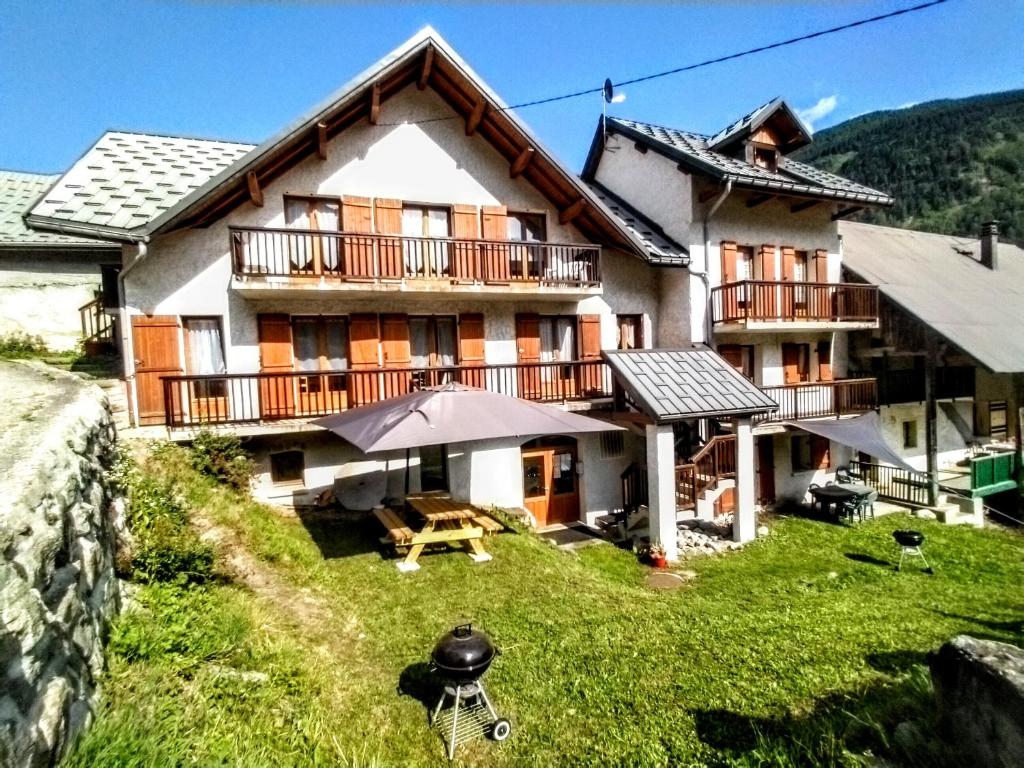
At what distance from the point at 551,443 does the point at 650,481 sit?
10.6 feet

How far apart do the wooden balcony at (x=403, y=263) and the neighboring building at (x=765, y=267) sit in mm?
3659

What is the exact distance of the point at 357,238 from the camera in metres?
11.0

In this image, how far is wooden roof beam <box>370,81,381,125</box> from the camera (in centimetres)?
1112

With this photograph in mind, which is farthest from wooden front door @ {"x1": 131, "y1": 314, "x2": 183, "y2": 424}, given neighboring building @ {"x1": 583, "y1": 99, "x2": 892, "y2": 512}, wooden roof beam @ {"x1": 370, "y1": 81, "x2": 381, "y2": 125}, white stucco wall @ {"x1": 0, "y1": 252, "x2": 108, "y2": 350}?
neighboring building @ {"x1": 583, "y1": 99, "x2": 892, "y2": 512}

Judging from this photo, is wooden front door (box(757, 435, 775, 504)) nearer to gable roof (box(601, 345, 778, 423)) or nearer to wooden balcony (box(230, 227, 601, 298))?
gable roof (box(601, 345, 778, 423))

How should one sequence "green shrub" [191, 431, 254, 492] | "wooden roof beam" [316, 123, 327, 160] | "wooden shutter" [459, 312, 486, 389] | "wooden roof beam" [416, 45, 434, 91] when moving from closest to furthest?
"green shrub" [191, 431, 254, 492]
"wooden roof beam" [316, 123, 327, 160]
"wooden roof beam" [416, 45, 434, 91]
"wooden shutter" [459, 312, 486, 389]

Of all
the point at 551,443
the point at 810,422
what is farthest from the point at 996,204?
the point at 551,443

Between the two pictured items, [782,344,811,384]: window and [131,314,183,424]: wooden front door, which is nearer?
[131,314,183,424]: wooden front door

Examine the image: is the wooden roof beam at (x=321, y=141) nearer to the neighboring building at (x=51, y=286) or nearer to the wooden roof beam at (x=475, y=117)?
the wooden roof beam at (x=475, y=117)

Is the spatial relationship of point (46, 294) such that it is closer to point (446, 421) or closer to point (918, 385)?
point (446, 421)

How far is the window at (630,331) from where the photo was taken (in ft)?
48.5

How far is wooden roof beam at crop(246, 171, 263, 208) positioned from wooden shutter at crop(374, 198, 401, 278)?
7.96 feet

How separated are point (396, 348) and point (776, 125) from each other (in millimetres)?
13725

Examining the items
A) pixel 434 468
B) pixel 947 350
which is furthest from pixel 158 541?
pixel 947 350
